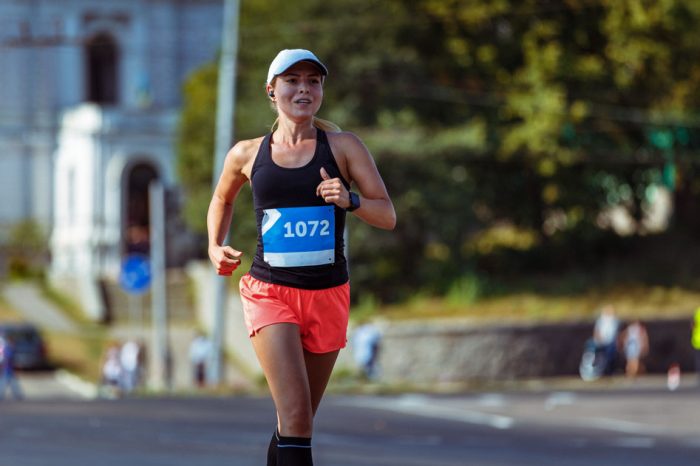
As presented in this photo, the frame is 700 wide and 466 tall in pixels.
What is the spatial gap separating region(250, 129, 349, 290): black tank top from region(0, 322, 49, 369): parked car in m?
39.9

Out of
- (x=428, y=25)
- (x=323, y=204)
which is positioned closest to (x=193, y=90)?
(x=428, y=25)

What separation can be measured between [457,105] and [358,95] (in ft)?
11.2

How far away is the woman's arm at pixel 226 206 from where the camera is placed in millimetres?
7234

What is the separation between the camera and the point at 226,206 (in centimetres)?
754

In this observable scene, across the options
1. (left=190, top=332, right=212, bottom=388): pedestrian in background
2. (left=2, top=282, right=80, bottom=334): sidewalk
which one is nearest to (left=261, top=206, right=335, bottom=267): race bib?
(left=190, top=332, right=212, bottom=388): pedestrian in background

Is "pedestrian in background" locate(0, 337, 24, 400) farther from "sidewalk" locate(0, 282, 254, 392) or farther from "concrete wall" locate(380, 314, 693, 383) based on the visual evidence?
"concrete wall" locate(380, 314, 693, 383)

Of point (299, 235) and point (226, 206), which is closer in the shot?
point (299, 235)

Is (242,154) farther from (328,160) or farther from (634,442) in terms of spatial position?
(634,442)

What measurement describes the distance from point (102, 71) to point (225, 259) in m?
69.6

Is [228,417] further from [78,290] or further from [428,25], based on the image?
[78,290]

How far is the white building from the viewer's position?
6888cm

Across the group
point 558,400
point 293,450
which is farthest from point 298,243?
point 558,400

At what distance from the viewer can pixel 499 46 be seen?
47.4 metres

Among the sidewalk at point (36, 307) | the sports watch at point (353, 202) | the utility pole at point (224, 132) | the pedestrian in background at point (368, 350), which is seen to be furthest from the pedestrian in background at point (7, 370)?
the sports watch at point (353, 202)
